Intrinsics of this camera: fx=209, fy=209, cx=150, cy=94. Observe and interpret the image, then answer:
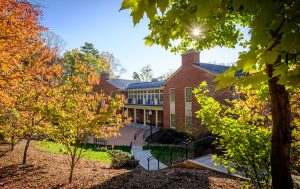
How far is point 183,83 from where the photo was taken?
26453mm

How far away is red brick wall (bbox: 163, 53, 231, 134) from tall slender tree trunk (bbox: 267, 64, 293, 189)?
19410 mm

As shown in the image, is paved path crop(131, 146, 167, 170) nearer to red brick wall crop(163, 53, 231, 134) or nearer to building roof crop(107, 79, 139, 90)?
red brick wall crop(163, 53, 231, 134)

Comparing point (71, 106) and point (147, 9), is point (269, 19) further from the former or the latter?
point (71, 106)

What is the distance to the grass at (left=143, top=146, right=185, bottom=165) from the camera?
17.1 m

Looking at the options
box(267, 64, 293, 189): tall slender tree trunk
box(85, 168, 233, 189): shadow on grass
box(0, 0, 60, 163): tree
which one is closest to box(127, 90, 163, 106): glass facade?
box(0, 0, 60, 163): tree

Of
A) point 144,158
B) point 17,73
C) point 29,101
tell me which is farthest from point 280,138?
point 144,158

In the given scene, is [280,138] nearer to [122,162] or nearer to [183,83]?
[122,162]

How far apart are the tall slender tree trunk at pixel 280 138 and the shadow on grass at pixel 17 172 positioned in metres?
9.40

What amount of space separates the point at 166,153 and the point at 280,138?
54.2 feet

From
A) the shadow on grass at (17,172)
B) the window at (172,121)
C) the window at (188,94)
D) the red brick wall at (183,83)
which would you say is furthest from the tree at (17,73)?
the window at (172,121)

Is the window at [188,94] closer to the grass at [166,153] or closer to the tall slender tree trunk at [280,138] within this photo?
the grass at [166,153]

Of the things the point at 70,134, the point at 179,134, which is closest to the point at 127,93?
the point at 179,134

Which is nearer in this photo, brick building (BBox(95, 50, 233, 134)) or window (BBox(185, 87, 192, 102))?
brick building (BBox(95, 50, 233, 134))

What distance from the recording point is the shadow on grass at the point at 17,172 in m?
8.84
